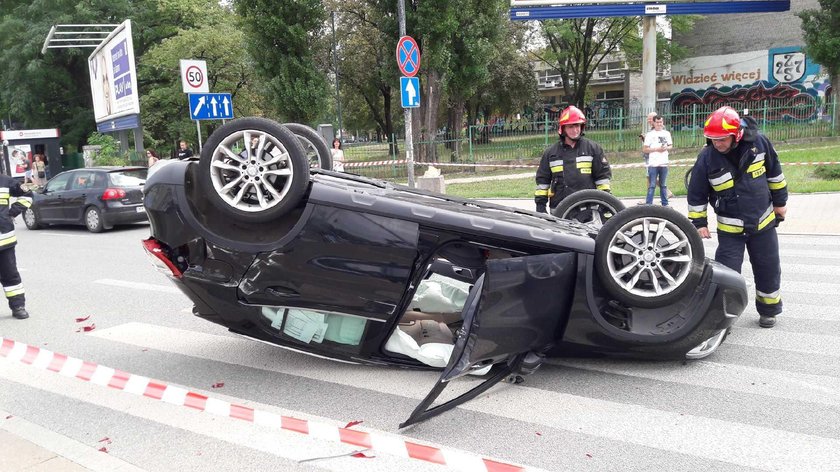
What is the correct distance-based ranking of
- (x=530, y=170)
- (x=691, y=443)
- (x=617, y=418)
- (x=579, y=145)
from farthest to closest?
(x=530, y=170)
(x=579, y=145)
(x=617, y=418)
(x=691, y=443)

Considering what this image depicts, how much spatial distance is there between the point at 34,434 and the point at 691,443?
372cm

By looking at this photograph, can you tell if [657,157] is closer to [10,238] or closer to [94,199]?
[10,238]

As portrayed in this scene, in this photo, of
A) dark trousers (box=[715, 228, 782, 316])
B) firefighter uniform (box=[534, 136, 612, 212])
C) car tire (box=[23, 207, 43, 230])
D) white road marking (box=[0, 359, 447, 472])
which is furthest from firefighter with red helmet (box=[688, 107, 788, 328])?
car tire (box=[23, 207, 43, 230])

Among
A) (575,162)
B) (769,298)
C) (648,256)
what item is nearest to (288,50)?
(575,162)

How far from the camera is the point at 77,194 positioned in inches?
548

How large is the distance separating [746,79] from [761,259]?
3565 cm

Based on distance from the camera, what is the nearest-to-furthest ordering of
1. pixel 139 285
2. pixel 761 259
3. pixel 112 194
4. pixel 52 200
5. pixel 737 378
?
1. pixel 737 378
2. pixel 761 259
3. pixel 139 285
4. pixel 112 194
5. pixel 52 200

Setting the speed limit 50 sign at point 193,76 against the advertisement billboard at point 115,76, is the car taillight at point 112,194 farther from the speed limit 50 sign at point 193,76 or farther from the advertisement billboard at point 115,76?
the advertisement billboard at point 115,76

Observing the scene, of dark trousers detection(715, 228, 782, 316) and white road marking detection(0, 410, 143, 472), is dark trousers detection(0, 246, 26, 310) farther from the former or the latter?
dark trousers detection(715, 228, 782, 316)

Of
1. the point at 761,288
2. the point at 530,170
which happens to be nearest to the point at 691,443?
the point at 761,288

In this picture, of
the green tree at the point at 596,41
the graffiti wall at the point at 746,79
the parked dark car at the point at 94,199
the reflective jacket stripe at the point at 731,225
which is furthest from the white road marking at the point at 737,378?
the green tree at the point at 596,41

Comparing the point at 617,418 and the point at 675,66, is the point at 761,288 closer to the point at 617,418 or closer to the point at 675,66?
the point at 617,418

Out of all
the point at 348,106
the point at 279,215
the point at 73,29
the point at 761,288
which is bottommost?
the point at 761,288

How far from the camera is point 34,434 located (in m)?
3.81
